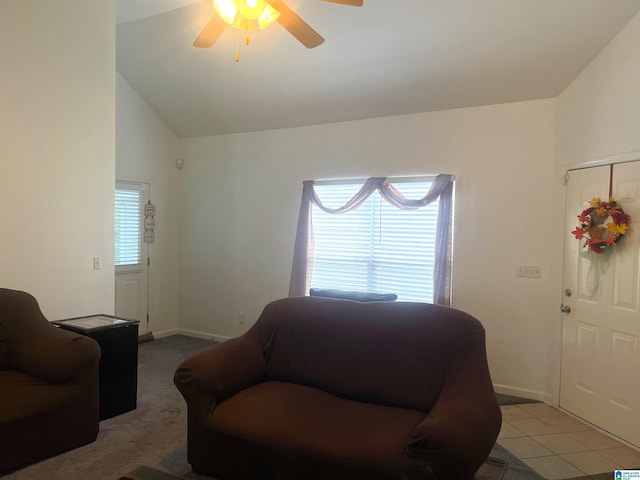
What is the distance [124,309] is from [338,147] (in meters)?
3.27

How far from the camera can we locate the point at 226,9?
2.48m

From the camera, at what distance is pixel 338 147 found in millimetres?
4777

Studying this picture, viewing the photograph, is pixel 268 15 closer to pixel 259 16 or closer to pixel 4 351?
pixel 259 16

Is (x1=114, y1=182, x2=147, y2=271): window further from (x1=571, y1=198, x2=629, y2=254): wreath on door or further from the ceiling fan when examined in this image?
(x1=571, y1=198, x2=629, y2=254): wreath on door

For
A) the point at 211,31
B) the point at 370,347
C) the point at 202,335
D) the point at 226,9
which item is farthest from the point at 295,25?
the point at 202,335

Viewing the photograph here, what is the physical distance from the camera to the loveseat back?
2.47 metres

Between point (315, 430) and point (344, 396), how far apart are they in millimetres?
497

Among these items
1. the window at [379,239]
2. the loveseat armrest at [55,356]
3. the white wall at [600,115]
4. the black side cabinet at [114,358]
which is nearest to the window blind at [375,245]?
the window at [379,239]

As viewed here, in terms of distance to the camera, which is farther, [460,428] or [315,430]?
[315,430]

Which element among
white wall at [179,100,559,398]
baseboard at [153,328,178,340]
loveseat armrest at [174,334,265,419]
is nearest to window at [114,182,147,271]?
white wall at [179,100,559,398]

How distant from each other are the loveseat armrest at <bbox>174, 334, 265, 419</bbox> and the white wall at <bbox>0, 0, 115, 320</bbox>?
5.84 ft

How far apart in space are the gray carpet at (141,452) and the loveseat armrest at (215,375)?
0.41 m

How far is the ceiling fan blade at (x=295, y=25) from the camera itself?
8.14ft

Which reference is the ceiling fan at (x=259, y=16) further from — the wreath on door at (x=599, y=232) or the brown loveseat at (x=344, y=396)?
the wreath on door at (x=599, y=232)
